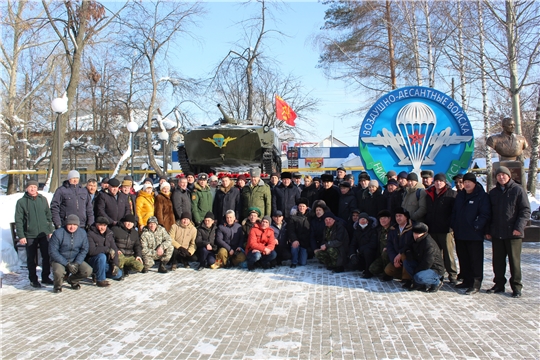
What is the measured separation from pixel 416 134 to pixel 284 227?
144 inches

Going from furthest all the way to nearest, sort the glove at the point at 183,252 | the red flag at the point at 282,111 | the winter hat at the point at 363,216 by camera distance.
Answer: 1. the red flag at the point at 282,111
2. the glove at the point at 183,252
3. the winter hat at the point at 363,216

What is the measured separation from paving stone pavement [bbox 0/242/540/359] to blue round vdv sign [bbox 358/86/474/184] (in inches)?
130

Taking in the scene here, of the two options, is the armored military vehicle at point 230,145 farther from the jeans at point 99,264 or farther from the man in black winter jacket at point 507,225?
the man in black winter jacket at point 507,225

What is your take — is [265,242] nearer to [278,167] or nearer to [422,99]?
[422,99]

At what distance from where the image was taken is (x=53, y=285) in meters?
6.99

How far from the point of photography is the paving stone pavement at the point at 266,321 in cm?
432

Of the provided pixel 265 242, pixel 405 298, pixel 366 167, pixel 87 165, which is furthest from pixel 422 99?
pixel 87 165

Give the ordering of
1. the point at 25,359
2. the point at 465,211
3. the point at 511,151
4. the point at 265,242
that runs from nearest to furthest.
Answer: the point at 25,359
the point at 465,211
the point at 265,242
the point at 511,151

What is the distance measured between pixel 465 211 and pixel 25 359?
558 cm

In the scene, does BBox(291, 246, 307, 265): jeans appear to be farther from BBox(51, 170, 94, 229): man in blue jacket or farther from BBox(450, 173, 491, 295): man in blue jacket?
BBox(51, 170, 94, 229): man in blue jacket

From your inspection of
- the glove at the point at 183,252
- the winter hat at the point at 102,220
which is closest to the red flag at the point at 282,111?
the glove at the point at 183,252

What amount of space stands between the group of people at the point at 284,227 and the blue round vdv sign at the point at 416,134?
1.09m

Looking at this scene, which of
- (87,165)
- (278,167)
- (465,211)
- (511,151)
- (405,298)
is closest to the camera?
(405,298)

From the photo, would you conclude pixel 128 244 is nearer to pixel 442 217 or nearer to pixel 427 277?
pixel 427 277
